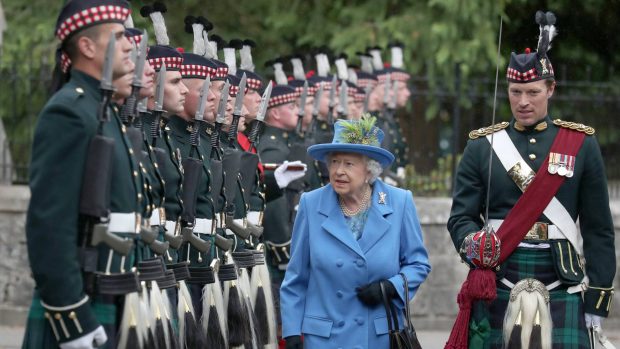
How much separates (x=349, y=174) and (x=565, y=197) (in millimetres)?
1272

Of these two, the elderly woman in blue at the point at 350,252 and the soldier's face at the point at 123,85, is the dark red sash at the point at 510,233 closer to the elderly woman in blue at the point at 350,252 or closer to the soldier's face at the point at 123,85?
the elderly woman in blue at the point at 350,252

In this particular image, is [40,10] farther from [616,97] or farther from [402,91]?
[616,97]

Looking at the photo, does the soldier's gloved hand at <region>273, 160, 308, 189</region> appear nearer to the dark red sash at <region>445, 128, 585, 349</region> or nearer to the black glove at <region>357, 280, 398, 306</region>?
the dark red sash at <region>445, 128, 585, 349</region>

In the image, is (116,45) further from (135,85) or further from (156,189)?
(156,189)

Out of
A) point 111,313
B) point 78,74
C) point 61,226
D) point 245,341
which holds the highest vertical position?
point 78,74

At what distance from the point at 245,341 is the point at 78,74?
337 centimetres

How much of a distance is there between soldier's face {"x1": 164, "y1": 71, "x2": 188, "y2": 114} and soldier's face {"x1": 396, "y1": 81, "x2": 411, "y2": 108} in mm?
7542

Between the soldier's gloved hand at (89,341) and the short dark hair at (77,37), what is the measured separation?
44.7 inches

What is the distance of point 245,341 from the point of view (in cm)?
970

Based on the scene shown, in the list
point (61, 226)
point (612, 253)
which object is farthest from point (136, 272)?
point (612, 253)

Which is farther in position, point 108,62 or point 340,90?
point 340,90

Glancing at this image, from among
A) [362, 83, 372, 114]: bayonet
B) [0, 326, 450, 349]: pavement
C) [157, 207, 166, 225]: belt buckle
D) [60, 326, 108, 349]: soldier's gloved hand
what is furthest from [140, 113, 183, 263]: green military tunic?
[362, 83, 372, 114]: bayonet

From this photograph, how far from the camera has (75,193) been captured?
627 cm

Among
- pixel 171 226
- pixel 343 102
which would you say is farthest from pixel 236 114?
pixel 343 102
